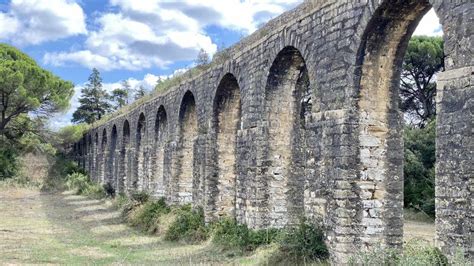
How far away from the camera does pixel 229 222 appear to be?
12703mm

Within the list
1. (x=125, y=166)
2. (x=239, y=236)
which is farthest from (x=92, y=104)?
(x=239, y=236)

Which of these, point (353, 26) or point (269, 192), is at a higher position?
point (353, 26)

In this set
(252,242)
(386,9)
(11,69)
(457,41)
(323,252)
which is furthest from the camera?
(11,69)

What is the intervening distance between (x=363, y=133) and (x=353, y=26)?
1.60 meters

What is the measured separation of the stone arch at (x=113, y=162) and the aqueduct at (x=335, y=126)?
42.9ft

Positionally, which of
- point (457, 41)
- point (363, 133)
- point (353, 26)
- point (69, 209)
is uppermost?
point (353, 26)

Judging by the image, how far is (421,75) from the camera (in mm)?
26453

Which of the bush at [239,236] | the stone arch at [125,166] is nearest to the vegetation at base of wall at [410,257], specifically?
the bush at [239,236]

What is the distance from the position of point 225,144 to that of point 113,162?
1586cm

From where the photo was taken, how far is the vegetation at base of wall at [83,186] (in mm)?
28987

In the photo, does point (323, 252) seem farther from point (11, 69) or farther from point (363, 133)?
point (11, 69)

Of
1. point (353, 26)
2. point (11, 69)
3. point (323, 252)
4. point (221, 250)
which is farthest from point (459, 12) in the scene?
point (11, 69)

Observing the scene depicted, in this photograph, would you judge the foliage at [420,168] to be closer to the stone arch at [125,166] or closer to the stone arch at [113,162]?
the stone arch at [125,166]

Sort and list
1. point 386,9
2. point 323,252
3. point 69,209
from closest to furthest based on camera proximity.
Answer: point 386,9
point 323,252
point 69,209
